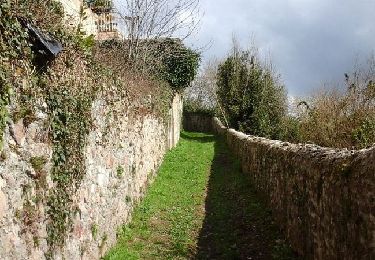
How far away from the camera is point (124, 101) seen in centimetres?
1003

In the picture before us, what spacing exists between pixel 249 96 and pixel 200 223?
895 inches

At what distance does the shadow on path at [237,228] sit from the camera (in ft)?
25.6

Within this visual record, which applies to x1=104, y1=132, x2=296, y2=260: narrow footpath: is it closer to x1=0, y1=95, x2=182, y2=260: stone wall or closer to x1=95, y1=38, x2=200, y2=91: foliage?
x1=0, y1=95, x2=182, y2=260: stone wall

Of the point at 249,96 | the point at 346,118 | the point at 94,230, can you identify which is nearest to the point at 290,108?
the point at 249,96

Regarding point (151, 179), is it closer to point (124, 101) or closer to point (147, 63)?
point (124, 101)

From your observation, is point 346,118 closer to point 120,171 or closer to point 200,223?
point 200,223

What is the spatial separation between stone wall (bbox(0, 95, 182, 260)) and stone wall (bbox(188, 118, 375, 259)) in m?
3.37

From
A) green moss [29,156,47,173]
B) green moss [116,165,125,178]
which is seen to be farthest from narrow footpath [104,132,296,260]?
green moss [29,156,47,173]

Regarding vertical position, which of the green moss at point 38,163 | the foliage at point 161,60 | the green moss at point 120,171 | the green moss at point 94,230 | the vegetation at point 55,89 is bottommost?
the green moss at point 94,230

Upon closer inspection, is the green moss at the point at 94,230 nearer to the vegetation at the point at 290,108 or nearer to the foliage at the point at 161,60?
the foliage at the point at 161,60

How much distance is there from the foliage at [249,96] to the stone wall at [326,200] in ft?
69.0

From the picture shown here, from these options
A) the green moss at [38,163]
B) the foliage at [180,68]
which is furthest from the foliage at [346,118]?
the green moss at [38,163]

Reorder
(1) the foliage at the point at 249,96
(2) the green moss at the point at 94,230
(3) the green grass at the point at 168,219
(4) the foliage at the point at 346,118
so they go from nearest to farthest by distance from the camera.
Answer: (2) the green moss at the point at 94,230
(3) the green grass at the point at 168,219
(4) the foliage at the point at 346,118
(1) the foliage at the point at 249,96

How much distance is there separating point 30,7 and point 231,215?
22.4ft
